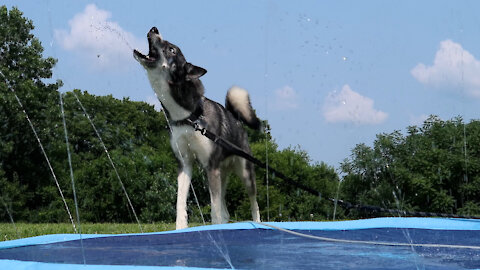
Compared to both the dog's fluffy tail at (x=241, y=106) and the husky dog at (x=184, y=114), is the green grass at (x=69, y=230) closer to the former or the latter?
the dog's fluffy tail at (x=241, y=106)

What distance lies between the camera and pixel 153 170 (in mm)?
11133

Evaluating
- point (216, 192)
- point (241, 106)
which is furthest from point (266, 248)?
point (241, 106)

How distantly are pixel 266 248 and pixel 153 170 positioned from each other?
25.5 ft

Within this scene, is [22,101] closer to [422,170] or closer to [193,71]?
[422,170]

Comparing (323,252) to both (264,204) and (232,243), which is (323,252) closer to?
(232,243)

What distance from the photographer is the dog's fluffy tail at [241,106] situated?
5750mm

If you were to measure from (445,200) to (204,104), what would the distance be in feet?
15.1

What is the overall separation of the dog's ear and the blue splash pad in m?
1.25

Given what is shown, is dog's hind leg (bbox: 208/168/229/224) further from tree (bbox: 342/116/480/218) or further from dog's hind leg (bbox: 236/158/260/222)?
tree (bbox: 342/116/480/218)

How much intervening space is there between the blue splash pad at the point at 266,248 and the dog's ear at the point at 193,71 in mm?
1253

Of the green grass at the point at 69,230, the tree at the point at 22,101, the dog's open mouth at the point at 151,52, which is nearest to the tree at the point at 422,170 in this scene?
the green grass at the point at 69,230

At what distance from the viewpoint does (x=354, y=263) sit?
2.88 metres

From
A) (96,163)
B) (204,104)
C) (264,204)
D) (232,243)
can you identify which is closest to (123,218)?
(96,163)

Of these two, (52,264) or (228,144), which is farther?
(228,144)
